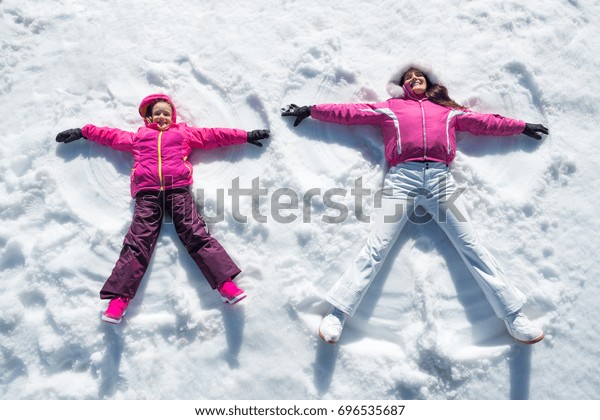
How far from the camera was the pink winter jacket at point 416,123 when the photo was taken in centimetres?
325

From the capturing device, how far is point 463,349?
3.27 metres

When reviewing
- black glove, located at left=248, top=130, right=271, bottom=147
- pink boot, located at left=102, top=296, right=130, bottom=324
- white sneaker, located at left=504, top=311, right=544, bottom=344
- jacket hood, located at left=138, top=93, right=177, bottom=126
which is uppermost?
jacket hood, located at left=138, top=93, right=177, bottom=126

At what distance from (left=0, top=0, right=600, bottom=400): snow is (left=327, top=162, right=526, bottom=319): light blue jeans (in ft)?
0.56

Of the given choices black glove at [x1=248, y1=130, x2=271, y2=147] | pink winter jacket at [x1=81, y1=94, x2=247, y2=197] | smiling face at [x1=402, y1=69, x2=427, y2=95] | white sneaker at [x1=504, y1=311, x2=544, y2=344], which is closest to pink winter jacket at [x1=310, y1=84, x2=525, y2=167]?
smiling face at [x1=402, y1=69, x2=427, y2=95]

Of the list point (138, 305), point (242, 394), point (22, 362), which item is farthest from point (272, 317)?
point (22, 362)

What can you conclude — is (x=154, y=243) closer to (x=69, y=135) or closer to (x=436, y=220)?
(x=69, y=135)

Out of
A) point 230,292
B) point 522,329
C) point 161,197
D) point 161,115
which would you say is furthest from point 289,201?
point 522,329

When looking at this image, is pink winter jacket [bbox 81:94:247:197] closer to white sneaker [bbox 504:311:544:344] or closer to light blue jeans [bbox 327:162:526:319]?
light blue jeans [bbox 327:162:526:319]

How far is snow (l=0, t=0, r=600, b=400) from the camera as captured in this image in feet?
10.7

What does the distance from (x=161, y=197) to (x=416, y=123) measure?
2.12 meters

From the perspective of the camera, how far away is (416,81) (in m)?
3.48

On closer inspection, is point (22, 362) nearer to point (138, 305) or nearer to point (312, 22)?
point (138, 305)
